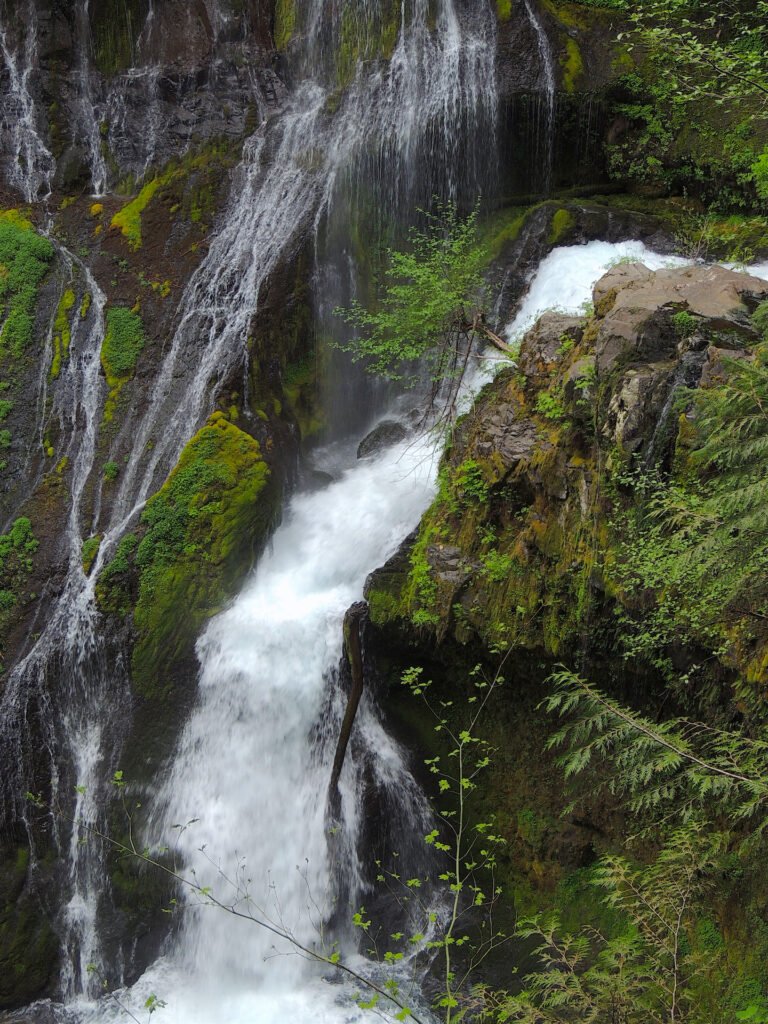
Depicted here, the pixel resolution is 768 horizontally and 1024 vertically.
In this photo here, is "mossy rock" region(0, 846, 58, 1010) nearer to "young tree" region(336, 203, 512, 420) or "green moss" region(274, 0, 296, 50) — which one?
"young tree" region(336, 203, 512, 420)

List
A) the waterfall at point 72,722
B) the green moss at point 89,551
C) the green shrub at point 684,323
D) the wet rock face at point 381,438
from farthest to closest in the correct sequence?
the wet rock face at point 381,438 < the green moss at point 89,551 < the waterfall at point 72,722 < the green shrub at point 684,323

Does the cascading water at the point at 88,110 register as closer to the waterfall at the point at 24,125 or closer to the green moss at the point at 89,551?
the waterfall at the point at 24,125

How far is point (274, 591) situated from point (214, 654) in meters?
1.10

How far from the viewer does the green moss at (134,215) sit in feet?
43.2

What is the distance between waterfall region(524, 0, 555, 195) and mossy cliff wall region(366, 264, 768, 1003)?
20.6 feet

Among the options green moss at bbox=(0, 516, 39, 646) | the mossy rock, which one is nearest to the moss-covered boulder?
green moss at bbox=(0, 516, 39, 646)

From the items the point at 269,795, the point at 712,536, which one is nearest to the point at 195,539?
the point at 269,795

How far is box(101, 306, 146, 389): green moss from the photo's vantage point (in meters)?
11.7

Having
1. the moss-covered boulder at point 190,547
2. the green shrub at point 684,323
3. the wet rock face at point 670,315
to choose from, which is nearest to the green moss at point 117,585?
the moss-covered boulder at point 190,547

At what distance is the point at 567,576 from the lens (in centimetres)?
712

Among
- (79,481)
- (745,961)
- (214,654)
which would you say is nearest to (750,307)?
(745,961)

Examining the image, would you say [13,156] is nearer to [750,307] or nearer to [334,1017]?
Result: [750,307]

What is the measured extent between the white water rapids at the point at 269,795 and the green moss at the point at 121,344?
463cm

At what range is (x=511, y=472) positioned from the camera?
303 inches
